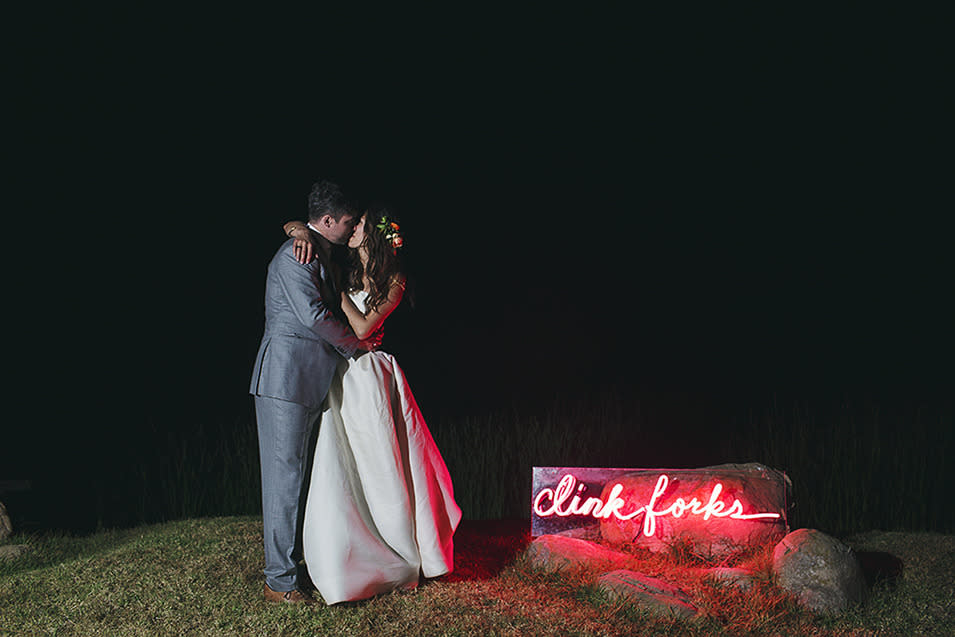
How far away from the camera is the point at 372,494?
3.79 meters

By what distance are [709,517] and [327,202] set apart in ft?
8.84

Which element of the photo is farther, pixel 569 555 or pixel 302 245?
pixel 569 555

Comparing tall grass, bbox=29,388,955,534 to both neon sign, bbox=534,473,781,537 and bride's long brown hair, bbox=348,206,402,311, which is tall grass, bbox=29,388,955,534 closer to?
neon sign, bbox=534,473,781,537

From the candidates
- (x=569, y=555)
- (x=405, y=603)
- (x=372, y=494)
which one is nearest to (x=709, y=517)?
(x=569, y=555)

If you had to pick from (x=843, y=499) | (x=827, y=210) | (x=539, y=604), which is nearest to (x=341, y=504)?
(x=539, y=604)

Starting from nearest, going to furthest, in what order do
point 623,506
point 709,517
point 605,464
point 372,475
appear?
point 372,475 < point 709,517 < point 623,506 < point 605,464

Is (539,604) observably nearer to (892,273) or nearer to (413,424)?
(413,424)

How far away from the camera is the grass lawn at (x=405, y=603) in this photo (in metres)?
3.53

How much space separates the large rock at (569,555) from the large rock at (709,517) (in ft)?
0.72

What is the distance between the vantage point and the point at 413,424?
391 cm

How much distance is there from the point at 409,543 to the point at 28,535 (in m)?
3.02

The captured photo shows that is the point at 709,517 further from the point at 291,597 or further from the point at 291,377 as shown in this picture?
the point at 291,377

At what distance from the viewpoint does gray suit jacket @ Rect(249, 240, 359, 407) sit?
11.7 feet

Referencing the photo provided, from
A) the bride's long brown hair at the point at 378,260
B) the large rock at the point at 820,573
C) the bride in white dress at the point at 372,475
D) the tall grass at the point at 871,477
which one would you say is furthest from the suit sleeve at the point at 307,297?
the tall grass at the point at 871,477
